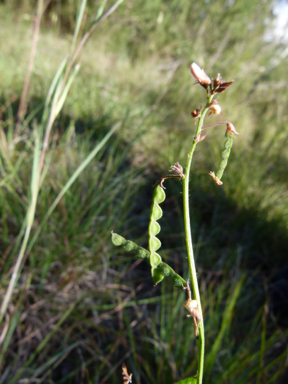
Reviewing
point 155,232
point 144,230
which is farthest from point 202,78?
point 144,230

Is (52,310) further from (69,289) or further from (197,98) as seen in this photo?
(197,98)

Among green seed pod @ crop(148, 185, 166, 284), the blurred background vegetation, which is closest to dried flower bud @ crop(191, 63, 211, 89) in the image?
green seed pod @ crop(148, 185, 166, 284)

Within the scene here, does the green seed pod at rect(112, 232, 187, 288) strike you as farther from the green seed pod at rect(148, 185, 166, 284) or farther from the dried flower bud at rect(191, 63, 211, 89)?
the dried flower bud at rect(191, 63, 211, 89)

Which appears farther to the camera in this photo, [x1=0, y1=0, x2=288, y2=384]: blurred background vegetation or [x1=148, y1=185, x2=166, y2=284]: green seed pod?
[x1=0, y1=0, x2=288, y2=384]: blurred background vegetation

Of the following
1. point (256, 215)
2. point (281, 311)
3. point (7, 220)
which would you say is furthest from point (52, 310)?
point (256, 215)

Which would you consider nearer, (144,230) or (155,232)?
(155,232)

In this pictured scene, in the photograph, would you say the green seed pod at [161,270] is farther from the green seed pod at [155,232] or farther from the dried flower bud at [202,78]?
the dried flower bud at [202,78]

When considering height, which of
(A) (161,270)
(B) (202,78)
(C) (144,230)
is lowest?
(A) (161,270)

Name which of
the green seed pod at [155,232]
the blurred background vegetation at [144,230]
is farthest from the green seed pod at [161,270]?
the blurred background vegetation at [144,230]

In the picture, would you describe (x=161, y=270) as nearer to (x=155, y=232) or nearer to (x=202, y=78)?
(x=155, y=232)
